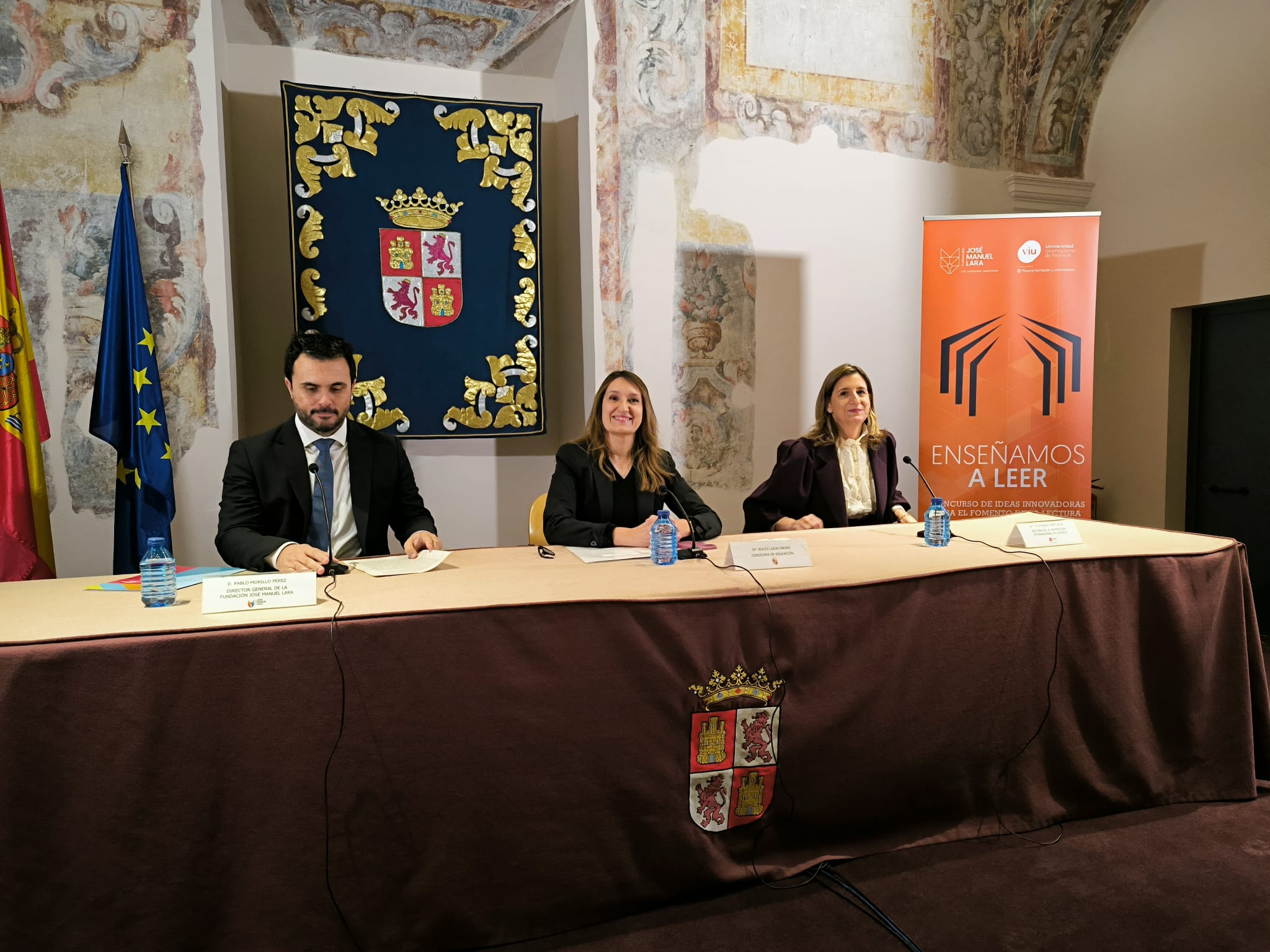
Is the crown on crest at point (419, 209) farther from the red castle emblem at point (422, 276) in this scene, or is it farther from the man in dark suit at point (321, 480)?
the man in dark suit at point (321, 480)

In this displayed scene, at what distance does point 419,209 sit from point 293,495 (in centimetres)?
214

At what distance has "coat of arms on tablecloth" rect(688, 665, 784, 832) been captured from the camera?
193 centimetres

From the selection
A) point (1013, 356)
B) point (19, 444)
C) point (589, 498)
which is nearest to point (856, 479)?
point (589, 498)

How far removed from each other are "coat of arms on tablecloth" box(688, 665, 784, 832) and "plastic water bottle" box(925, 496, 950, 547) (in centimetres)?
84

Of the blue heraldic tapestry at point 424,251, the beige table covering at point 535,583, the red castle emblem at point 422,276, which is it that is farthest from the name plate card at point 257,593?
the red castle emblem at point 422,276

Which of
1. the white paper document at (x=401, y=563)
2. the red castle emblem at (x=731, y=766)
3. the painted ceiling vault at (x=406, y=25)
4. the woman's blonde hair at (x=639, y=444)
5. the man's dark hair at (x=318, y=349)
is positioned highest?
the painted ceiling vault at (x=406, y=25)

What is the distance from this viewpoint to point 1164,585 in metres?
2.38

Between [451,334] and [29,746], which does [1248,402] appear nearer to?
[451,334]

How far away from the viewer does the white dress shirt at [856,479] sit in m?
3.47

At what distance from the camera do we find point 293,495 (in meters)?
2.55

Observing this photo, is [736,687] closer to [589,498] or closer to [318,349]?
[589,498]

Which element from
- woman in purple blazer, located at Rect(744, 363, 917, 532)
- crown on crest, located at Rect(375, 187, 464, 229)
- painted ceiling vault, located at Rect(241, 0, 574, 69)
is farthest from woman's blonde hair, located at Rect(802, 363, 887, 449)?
painted ceiling vault, located at Rect(241, 0, 574, 69)

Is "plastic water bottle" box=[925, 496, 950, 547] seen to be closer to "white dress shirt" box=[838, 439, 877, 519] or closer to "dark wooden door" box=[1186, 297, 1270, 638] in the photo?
"white dress shirt" box=[838, 439, 877, 519]

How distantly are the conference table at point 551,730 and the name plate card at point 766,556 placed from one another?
0.15ft
